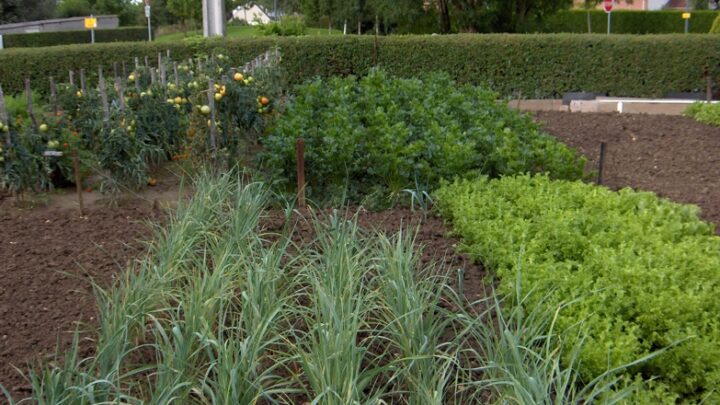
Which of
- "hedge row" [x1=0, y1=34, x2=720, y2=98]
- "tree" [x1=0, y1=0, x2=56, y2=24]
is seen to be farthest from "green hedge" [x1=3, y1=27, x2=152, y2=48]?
"hedge row" [x1=0, y1=34, x2=720, y2=98]

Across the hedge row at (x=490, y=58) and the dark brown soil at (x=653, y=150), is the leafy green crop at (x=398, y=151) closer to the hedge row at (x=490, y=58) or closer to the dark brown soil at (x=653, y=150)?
the dark brown soil at (x=653, y=150)

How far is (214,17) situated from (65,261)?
15.2 m

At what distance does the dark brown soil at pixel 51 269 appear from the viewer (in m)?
4.01

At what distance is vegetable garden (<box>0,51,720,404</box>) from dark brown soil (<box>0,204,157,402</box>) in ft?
0.67

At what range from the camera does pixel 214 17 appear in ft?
64.5

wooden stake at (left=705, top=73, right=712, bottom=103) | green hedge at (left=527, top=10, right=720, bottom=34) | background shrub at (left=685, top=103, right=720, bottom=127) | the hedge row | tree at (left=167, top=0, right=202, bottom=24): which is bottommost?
background shrub at (left=685, top=103, right=720, bottom=127)

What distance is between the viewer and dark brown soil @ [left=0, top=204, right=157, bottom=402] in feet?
13.1

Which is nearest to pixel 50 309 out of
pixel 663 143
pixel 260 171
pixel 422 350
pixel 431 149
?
pixel 422 350

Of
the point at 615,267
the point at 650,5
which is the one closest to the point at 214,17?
the point at 615,267

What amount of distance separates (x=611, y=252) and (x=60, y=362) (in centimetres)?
254

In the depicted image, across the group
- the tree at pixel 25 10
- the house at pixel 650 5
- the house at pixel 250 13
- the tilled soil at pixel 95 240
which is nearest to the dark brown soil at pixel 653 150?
the tilled soil at pixel 95 240

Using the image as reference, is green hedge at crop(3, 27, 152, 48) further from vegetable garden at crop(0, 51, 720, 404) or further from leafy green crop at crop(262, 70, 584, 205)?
leafy green crop at crop(262, 70, 584, 205)

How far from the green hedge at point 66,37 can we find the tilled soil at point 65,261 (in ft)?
74.0

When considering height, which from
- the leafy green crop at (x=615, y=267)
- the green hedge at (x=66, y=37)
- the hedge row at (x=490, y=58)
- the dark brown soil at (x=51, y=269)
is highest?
the green hedge at (x=66, y=37)
